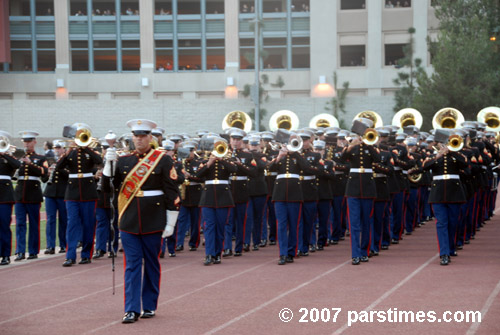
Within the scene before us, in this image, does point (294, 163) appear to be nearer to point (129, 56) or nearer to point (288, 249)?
point (288, 249)

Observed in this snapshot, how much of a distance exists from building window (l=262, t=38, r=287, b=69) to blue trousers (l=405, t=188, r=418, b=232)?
3591cm

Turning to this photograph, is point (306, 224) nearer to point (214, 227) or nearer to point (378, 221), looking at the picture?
point (378, 221)

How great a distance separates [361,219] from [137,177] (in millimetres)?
5533

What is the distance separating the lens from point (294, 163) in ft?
46.6

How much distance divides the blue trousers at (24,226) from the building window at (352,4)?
3912 cm

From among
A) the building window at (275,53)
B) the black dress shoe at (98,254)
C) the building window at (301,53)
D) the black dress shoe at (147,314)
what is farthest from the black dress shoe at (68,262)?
the building window at (275,53)

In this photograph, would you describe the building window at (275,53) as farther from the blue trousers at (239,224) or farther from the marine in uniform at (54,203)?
the blue trousers at (239,224)

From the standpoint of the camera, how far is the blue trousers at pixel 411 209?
61.2ft

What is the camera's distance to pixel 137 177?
30.5ft

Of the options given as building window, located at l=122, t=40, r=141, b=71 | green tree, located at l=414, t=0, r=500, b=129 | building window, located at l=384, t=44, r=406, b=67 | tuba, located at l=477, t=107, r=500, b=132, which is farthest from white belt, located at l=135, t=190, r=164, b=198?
building window, located at l=122, t=40, r=141, b=71

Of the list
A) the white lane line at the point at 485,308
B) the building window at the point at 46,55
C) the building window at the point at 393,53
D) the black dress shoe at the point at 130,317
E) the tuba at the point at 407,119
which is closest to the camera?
the white lane line at the point at 485,308

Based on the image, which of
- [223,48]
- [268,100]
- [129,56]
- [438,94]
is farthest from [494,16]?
[129,56]

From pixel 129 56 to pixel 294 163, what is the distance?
41.9 metres

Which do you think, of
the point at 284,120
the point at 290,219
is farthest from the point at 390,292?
the point at 284,120
